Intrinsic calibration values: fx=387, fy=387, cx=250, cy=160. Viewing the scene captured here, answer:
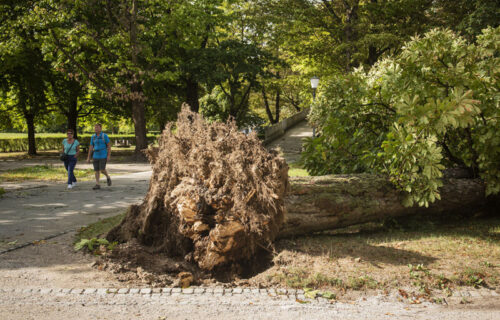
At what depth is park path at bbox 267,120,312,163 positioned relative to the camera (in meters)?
25.1

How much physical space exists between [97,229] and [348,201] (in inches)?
158

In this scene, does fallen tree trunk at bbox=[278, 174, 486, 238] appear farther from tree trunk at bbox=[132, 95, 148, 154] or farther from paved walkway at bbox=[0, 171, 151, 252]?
tree trunk at bbox=[132, 95, 148, 154]

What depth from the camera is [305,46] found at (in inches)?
951

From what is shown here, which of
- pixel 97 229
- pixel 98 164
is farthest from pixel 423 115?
pixel 98 164

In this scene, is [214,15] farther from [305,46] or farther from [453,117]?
[453,117]

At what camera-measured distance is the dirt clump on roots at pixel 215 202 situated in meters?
4.59

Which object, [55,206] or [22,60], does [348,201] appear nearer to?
[55,206]

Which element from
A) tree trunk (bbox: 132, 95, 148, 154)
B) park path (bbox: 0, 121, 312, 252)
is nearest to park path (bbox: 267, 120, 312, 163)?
tree trunk (bbox: 132, 95, 148, 154)

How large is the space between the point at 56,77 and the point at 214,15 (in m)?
11.6

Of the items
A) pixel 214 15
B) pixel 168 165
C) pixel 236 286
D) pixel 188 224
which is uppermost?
pixel 214 15

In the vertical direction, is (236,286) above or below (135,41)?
below

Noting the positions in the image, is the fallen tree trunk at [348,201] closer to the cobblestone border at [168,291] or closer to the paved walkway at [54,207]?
the cobblestone border at [168,291]

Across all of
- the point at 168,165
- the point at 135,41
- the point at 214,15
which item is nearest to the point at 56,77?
the point at 135,41

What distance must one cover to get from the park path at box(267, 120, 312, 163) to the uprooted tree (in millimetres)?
17142
